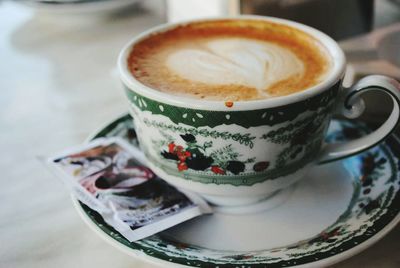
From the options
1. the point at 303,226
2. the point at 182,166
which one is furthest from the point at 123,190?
the point at 303,226

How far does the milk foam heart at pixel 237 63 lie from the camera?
51 centimetres

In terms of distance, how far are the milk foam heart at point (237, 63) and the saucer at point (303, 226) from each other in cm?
12

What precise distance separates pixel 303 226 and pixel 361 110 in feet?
0.41

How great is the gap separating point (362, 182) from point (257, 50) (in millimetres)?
174

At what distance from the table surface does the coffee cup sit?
9 cm

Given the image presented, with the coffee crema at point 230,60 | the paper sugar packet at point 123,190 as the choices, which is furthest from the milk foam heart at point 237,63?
the paper sugar packet at point 123,190

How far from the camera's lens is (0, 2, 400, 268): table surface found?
0.49 m

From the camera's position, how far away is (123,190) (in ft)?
1.73

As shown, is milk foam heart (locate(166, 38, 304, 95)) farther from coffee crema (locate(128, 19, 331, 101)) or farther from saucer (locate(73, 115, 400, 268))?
saucer (locate(73, 115, 400, 268))

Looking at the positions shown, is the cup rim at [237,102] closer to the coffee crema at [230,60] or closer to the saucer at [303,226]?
the coffee crema at [230,60]

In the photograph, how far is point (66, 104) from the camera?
0.76 meters

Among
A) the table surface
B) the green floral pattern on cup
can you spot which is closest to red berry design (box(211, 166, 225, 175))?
the green floral pattern on cup

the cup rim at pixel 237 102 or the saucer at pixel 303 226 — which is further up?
the cup rim at pixel 237 102

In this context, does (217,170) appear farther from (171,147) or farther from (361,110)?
(361,110)
